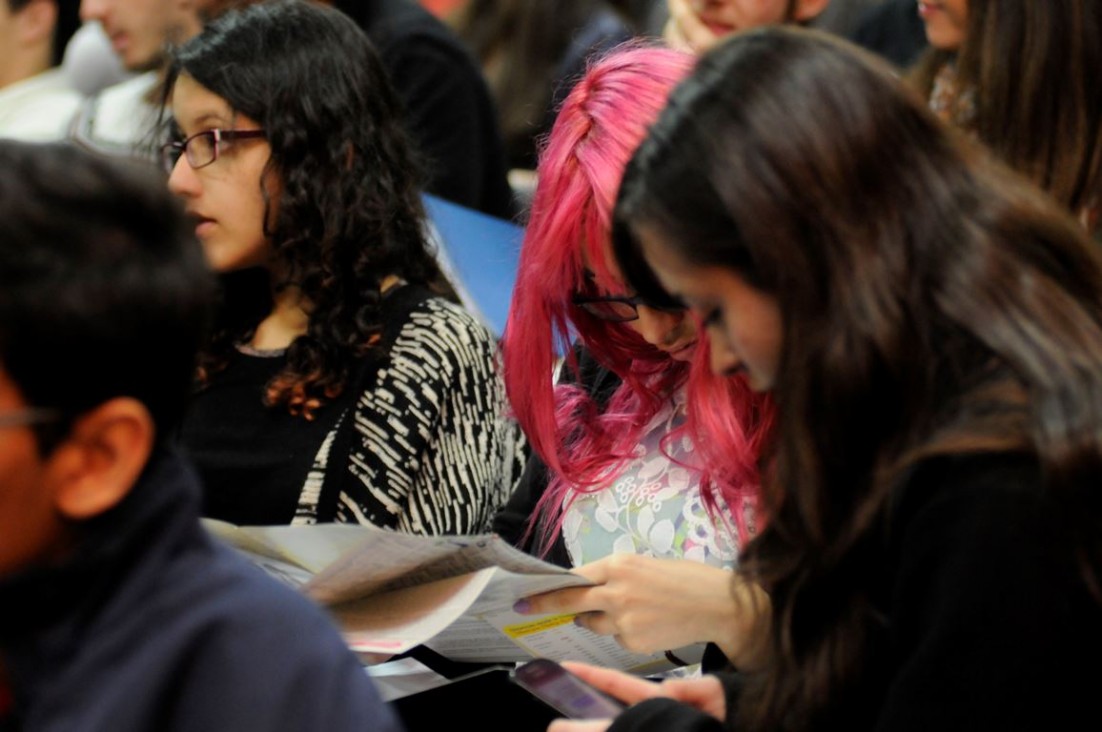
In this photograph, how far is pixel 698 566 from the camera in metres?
1.69

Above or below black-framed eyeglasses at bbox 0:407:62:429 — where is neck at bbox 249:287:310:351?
below

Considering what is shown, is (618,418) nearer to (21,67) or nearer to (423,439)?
(423,439)

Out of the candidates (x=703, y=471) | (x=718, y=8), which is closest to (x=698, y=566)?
(x=703, y=471)

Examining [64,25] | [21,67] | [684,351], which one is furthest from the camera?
[64,25]

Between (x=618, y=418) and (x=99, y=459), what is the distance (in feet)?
3.21

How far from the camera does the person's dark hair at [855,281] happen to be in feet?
3.59

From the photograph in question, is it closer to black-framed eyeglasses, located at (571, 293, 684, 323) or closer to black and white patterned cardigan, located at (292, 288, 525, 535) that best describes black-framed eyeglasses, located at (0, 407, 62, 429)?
black-framed eyeglasses, located at (571, 293, 684, 323)

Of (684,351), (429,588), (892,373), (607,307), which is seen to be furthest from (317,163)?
(892,373)

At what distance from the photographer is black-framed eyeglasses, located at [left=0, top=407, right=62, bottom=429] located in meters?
1.02

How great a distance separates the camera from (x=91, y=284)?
1.01m

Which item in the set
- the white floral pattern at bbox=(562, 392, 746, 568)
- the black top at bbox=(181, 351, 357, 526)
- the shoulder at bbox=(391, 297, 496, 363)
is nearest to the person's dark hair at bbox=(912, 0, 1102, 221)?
the white floral pattern at bbox=(562, 392, 746, 568)

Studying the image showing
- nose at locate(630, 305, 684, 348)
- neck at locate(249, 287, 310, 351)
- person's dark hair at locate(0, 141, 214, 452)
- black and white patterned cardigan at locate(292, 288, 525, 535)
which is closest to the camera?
person's dark hair at locate(0, 141, 214, 452)

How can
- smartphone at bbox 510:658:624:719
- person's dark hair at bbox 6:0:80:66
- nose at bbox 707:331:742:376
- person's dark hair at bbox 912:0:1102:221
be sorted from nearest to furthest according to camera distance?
1. nose at bbox 707:331:742:376
2. smartphone at bbox 510:658:624:719
3. person's dark hair at bbox 912:0:1102:221
4. person's dark hair at bbox 6:0:80:66

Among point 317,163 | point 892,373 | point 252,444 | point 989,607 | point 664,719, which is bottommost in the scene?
point 252,444
